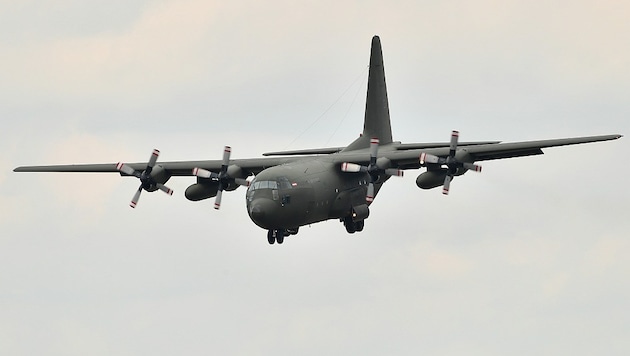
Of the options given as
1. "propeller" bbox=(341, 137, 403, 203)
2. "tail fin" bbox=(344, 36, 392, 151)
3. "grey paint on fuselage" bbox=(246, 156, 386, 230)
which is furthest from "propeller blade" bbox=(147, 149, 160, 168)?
"tail fin" bbox=(344, 36, 392, 151)

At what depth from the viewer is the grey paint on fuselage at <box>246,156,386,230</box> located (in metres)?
67.8

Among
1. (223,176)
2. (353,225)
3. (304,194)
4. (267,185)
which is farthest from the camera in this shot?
(353,225)

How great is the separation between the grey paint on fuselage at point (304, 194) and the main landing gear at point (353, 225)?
143 cm

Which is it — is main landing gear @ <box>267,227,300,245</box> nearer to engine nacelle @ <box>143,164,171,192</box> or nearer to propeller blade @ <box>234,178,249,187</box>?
propeller blade @ <box>234,178,249,187</box>

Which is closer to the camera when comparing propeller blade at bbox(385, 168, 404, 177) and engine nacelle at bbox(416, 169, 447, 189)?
engine nacelle at bbox(416, 169, 447, 189)

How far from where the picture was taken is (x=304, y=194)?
2721 inches

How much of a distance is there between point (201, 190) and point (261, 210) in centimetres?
788

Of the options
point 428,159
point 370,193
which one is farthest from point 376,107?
point 428,159

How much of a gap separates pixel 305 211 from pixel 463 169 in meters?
8.17

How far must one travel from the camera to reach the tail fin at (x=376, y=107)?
79.6 metres

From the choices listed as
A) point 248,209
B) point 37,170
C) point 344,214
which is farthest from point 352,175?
point 37,170

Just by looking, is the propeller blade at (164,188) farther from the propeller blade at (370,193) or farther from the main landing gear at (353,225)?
the propeller blade at (370,193)

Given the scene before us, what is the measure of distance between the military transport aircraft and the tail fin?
0.26m

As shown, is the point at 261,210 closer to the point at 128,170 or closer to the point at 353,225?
the point at 353,225
